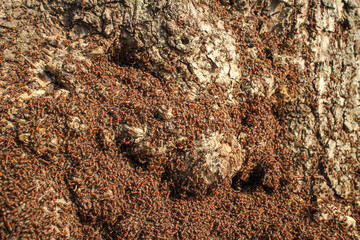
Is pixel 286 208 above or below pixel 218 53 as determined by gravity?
below

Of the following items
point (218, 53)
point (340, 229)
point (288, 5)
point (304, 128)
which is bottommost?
point (340, 229)

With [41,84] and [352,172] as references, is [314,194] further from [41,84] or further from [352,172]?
[41,84]

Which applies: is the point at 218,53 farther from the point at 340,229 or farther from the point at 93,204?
the point at 340,229

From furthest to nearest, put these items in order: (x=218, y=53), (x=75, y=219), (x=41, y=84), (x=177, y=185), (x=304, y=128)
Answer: (x=304, y=128) < (x=218, y=53) < (x=177, y=185) < (x=41, y=84) < (x=75, y=219)

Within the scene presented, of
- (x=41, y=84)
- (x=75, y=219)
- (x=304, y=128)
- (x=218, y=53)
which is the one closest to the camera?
(x=75, y=219)

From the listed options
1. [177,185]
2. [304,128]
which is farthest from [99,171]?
[304,128]

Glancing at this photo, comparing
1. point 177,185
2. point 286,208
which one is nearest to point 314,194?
point 286,208

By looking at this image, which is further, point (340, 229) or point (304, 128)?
point (304, 128)
